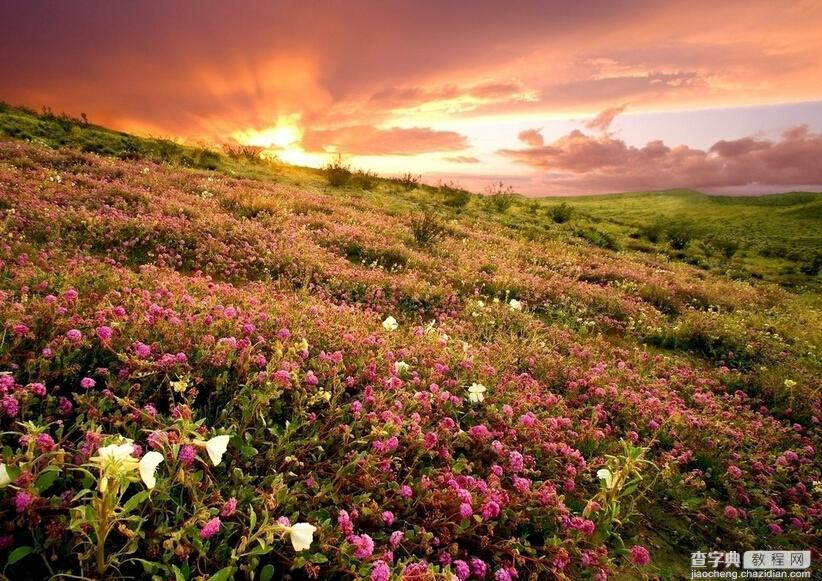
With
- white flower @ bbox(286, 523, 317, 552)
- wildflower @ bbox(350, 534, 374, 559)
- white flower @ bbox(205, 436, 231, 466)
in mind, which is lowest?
wildflower @ bbox(350, 534, 374, 559)

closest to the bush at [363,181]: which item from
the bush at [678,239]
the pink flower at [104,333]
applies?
the bush at [678,239]

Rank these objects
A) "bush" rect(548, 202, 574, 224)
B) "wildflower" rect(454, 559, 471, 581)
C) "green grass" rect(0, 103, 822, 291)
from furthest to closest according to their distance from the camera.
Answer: "bush" rect(548, 202, 574, 224) → "green grass" rect(0, 103, 822, 291) → "wildflower" rect(454, 559, 471, 581)

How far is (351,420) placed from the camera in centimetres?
381

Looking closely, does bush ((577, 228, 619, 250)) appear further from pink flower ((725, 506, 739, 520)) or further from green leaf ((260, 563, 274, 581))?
green leaf ((260, 563, 274, 581))

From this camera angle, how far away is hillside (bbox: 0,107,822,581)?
8.26 feet

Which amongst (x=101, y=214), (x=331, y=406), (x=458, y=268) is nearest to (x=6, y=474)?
(x=331, y=406)

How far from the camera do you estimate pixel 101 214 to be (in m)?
9.05

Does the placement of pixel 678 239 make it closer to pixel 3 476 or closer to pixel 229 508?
pixel 229 508

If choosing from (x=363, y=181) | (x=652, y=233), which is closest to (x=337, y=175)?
(x=363, y=181)

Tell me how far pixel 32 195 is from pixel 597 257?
1680 cm

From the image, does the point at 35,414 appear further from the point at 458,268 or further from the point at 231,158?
the point at 231,158

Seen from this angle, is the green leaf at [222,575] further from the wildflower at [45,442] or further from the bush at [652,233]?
the bush at [652,233]

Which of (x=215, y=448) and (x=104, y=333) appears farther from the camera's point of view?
(x=104, y=333)

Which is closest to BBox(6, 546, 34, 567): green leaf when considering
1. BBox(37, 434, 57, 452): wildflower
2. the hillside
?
the hillside
